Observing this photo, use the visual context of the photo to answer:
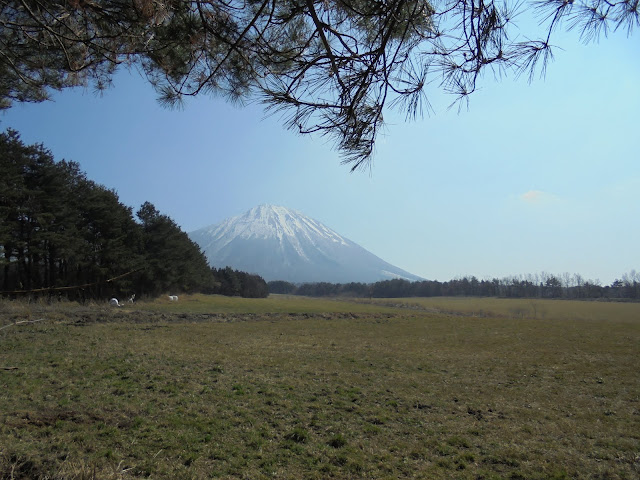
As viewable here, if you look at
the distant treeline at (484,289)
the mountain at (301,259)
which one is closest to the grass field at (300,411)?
the distant treeline at (484,289)

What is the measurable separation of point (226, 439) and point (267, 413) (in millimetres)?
1141

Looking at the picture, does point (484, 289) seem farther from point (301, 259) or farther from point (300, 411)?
point (301, 259)

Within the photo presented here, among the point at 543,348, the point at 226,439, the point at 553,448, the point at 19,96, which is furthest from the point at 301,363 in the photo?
the point at 543,348

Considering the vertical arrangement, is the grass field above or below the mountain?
below

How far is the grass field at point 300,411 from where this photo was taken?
376cm

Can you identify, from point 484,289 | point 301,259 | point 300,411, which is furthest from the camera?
point 301,259

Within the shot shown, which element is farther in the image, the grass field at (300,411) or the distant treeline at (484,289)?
the distant treeline at (484,289)

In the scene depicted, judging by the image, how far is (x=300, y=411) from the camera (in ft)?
18.3

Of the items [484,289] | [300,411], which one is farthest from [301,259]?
[300,411]

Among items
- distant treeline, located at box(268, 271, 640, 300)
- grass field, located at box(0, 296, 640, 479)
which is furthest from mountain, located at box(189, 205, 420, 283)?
grass field, located at box(0, 296, 640, 479)

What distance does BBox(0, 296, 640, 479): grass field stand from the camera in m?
3.76

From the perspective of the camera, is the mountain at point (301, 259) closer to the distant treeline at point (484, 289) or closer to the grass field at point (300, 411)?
the distant treeline at point (484, 289)

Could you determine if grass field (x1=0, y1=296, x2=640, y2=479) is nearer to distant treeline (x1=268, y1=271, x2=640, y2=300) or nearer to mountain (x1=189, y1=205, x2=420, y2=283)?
distant treeline (x1=268, y1=271, x2=640, y2=300)

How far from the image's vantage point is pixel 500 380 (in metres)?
8.70
